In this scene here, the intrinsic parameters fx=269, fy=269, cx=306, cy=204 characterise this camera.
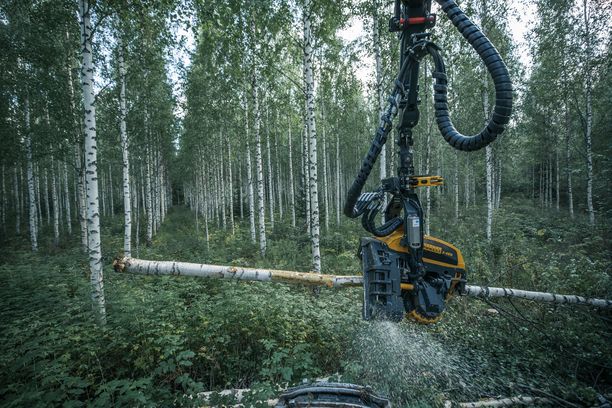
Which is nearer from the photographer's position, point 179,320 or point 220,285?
point 179,320

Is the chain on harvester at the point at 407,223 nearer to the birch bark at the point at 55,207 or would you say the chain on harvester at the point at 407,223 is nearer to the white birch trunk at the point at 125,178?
the white birch trunk at the point at 125,178

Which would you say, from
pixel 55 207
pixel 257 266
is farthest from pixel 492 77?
pixel 55 207

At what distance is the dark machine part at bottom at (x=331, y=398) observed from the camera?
2691 millimetres

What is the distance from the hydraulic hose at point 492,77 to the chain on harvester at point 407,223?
0.01 meters

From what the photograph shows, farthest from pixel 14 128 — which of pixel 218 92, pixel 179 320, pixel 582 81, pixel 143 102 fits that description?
pixel 582 81

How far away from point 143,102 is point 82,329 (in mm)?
15323

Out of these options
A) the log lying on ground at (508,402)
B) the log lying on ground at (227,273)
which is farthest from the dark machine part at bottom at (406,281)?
the log lying on ground at (508,402)

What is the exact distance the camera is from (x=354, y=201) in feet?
11.2

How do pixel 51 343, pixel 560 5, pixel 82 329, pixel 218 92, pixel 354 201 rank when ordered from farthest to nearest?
pixel 218 92, pixel 560 5, pixel 82 329, pixel 51 343, pixel 354 201

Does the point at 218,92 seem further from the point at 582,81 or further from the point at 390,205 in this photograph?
the point at 582,81

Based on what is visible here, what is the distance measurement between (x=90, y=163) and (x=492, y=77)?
7430mm

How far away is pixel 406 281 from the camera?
10.2 ft

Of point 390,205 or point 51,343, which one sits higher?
point 390,205

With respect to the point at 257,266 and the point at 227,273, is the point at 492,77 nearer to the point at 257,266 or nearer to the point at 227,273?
the point at 227,273
